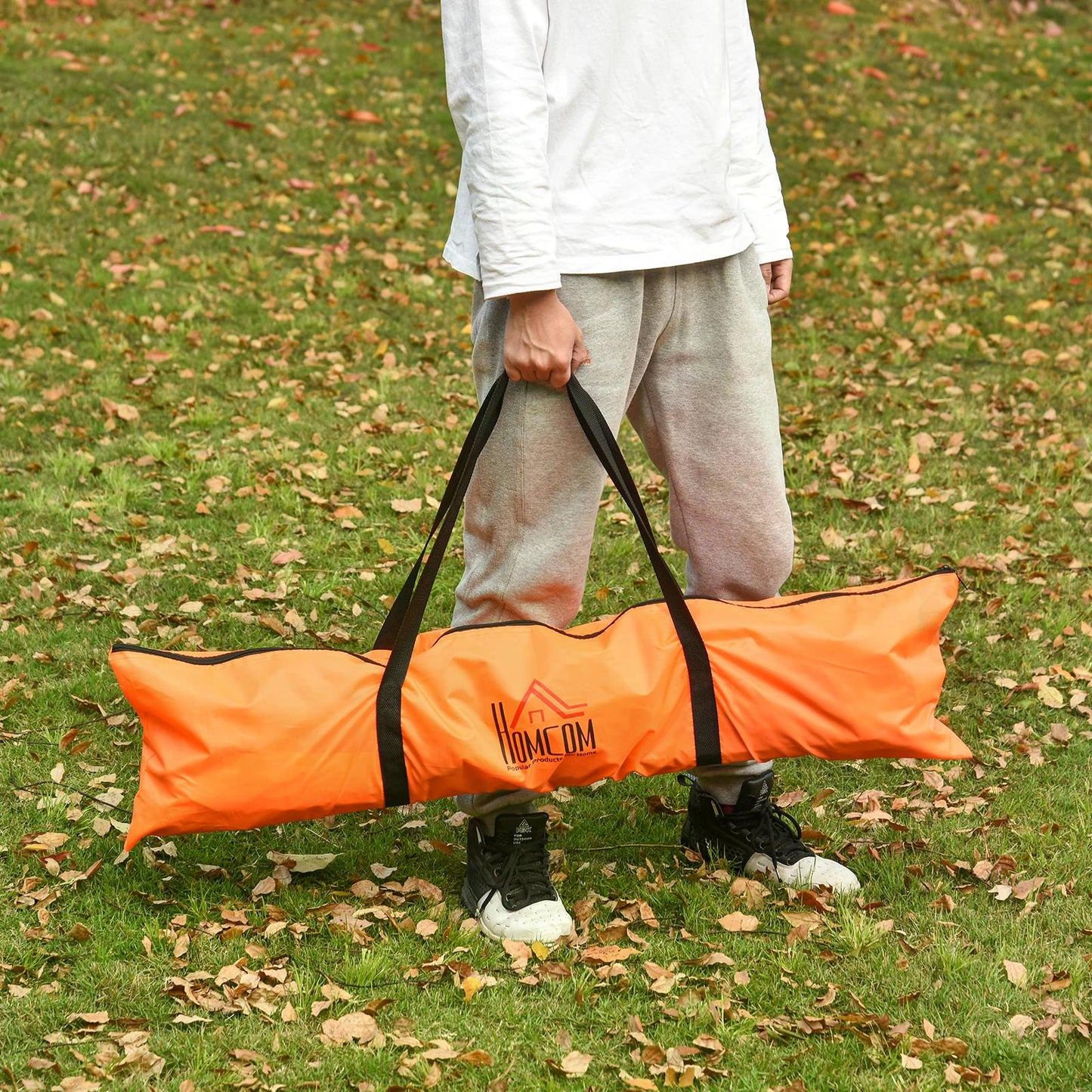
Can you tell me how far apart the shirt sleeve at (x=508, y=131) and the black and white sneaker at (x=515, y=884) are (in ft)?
4.13

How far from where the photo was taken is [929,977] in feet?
8.98

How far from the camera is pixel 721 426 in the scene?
2709 mm

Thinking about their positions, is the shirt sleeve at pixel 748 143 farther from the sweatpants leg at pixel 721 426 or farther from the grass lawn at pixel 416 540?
the grass lawn at pixel 416 540

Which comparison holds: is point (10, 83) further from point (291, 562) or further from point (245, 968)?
point (245, 968)

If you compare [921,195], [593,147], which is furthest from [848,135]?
[593,147]

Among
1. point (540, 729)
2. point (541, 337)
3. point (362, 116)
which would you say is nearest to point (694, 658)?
point (540, 729)

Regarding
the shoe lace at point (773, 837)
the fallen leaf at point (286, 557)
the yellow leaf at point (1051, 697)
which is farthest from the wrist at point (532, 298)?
the fallen leaf at point (286, 557)

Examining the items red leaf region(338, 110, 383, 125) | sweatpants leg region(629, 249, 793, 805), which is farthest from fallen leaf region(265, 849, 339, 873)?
red leaf region(338, 110, 383, 125)

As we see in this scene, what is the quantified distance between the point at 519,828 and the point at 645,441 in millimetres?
944

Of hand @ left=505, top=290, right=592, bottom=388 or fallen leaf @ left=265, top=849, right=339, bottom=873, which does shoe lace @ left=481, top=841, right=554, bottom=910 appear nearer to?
fallen leaf @ left=265, top=849, right=339, bottom=873

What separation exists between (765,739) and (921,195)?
8.23 metres

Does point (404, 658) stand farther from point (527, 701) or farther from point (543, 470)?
point (543, 470)

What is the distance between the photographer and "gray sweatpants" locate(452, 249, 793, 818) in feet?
8.47

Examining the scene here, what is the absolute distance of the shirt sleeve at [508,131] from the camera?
2.34 meters
